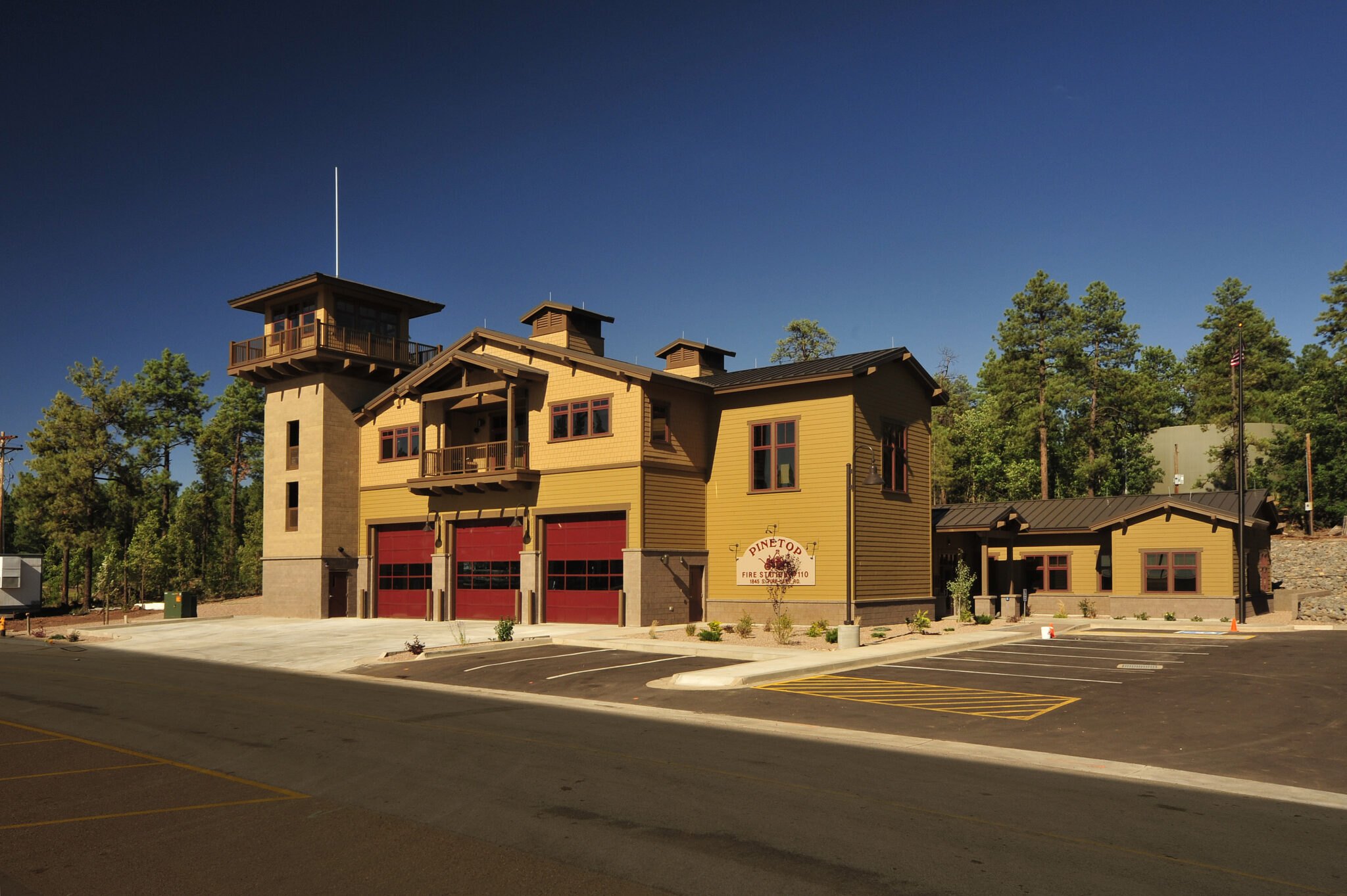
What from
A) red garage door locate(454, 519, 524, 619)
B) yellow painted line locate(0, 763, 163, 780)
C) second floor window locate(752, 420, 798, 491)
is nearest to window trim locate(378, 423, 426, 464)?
red garage door locate(454, 519, 524, 619)

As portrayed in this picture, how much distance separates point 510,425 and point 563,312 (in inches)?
214

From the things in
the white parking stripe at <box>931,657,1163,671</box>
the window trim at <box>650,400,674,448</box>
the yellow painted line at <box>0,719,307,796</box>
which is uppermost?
the window trim at <box>650,400,674,448</box>

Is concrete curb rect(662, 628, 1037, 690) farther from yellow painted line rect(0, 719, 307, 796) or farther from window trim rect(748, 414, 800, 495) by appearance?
yellow painted line rect(0, 719, 307, 796)

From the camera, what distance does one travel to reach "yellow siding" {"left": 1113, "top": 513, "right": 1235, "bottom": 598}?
1487 inches

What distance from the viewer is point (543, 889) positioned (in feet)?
23.2

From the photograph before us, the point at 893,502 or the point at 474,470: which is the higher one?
the point at 474,470

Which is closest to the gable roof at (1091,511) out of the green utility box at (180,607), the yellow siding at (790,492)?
the yellow siding at (790,492)

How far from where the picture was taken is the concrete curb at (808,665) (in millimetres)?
20141

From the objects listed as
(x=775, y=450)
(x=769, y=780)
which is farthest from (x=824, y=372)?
(x=769, y=780)

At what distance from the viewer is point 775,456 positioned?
116 ft

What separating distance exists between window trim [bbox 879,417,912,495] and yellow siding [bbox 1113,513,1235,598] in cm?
1050

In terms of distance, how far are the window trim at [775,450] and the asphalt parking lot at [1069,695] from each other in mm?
9492

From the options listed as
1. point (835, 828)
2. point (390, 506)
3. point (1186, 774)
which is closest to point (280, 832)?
point (835, 828)

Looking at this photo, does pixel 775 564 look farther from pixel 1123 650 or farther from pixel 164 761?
pixel 164 761
